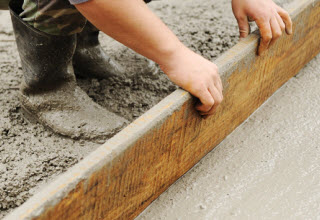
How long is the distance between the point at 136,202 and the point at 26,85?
71 centimetres

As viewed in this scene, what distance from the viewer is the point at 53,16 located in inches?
59.2

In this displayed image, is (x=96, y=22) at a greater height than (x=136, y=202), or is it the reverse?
(x=96, y=22)

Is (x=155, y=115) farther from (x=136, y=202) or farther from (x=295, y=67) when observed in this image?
(x=295, y=67)

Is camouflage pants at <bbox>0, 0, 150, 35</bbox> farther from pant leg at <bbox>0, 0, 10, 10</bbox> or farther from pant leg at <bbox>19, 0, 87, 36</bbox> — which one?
pant leg at <bbox>0, 0, 10, 10</bbox>

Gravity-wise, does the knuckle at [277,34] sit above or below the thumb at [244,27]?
above

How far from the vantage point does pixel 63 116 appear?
1.71 metres

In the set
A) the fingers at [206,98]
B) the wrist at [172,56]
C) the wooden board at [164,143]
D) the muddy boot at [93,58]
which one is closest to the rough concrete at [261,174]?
the wooden board at [164,143]

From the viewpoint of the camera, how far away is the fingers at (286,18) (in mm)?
1574

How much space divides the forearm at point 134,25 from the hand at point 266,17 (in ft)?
1.32

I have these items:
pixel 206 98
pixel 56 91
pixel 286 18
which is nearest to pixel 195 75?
pixel 206 98

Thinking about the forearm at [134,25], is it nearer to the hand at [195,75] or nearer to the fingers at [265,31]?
the hand at [195,75]

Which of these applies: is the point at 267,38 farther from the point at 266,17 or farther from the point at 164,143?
the point at 164,143

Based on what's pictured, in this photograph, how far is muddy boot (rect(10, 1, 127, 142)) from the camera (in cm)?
163

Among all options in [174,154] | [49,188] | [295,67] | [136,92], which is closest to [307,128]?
Answer: [295,67]
